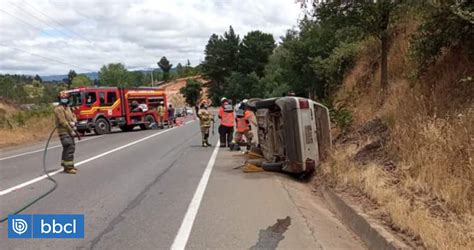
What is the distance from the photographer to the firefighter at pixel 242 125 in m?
15.8

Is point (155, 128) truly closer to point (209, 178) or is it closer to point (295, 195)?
point (209, 178)

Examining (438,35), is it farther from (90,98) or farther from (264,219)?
(90,98)

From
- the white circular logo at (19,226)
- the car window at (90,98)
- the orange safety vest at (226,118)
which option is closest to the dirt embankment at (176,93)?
the car window at (90,98)

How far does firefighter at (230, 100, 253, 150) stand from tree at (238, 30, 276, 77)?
101 metres

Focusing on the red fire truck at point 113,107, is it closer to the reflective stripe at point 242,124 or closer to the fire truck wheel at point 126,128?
the fire truck wheel at point 126,128

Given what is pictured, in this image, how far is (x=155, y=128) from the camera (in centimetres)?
3281

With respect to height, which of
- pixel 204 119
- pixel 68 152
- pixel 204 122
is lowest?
pixel 68 152

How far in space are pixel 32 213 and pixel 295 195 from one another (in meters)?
4.18

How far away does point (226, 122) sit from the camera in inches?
692

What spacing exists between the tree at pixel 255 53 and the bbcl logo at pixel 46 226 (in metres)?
110

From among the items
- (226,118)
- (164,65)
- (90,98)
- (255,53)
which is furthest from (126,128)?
(164,65)

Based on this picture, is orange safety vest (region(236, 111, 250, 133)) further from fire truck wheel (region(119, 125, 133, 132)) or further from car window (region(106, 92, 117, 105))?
fire truck wheel (region(119, 125, 133, 132))

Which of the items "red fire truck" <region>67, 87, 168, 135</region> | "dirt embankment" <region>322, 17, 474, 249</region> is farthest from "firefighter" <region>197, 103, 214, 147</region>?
"red fire truck" <region>67, 87, 168, 135</region>

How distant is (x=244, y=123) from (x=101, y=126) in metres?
15.3
